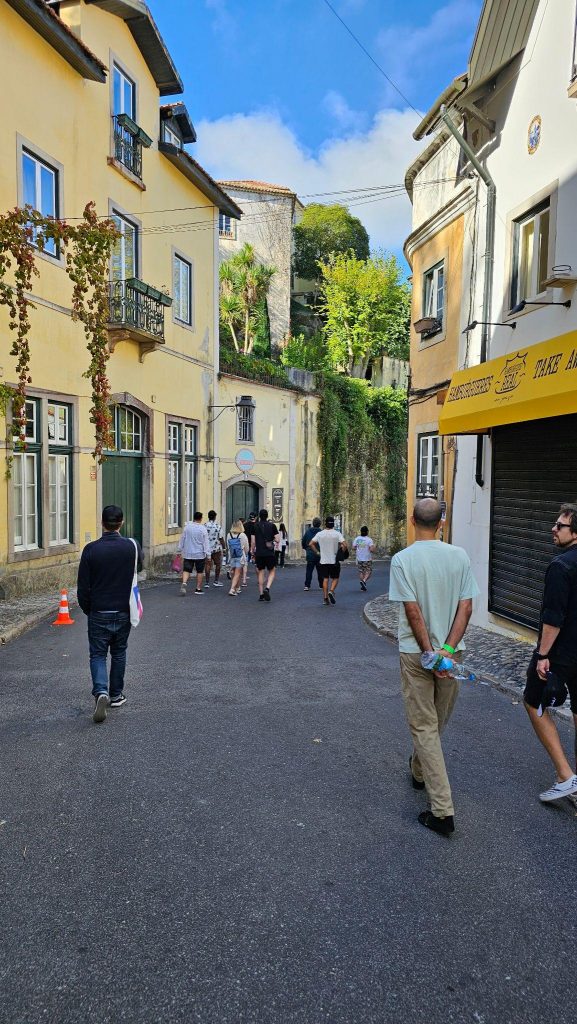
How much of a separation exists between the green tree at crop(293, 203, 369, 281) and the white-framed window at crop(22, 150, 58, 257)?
106 ft

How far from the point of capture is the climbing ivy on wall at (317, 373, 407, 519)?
27.3 m

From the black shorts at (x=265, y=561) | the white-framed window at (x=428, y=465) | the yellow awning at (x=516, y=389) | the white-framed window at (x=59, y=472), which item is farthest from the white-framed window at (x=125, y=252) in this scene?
the yellow awning at (x=516, y=389)

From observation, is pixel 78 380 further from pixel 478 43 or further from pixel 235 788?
pixel 235 788

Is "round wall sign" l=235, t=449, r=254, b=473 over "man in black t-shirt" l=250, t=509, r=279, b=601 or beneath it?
over

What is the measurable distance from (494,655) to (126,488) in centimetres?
1013

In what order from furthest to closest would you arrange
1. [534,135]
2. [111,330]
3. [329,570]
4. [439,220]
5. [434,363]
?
[111,330]
[329,570]
[434,363]
[439,220]
[534,135]

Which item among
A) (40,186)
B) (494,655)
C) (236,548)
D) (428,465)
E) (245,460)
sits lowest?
(494,655)

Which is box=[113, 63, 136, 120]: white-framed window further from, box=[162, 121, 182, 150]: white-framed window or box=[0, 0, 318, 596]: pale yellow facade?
box=[162, 121, 182, 150]: white-framed window

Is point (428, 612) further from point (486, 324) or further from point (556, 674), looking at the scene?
point (486, 324)

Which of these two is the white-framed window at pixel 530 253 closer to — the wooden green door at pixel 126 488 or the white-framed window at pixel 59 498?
the white-framed window at pixel 59 498

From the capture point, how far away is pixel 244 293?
3544 centimetres

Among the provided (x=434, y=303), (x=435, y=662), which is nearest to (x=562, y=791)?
(x=435, y=662)

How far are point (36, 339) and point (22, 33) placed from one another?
16.4ft

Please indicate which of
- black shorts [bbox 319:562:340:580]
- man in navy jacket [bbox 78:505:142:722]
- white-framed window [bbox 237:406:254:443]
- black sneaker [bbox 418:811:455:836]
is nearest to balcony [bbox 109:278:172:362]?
black shorts [bbox 319:562:340:580]
